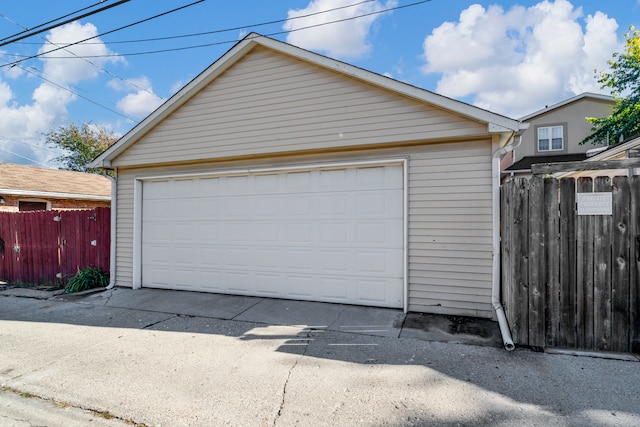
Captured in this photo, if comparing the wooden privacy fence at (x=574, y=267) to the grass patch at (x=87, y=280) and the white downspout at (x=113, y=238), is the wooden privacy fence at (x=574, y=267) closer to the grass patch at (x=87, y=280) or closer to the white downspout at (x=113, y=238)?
the white downspout at (x=113, y=238)

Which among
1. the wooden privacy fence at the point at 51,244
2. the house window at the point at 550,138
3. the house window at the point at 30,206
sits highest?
the house window at the point at 550,138

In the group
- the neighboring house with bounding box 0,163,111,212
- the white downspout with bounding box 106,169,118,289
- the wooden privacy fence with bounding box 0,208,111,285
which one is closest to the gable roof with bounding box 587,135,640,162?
the white downspout with bounding box 106,169,118,289

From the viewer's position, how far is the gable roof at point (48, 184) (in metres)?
11.0

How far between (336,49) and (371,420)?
23.2 ft

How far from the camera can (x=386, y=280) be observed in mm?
5223

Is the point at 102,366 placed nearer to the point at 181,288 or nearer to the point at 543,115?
the point at 181,288

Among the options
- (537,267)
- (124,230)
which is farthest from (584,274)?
(124,230)

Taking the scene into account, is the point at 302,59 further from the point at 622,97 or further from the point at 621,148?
the point at 622,97

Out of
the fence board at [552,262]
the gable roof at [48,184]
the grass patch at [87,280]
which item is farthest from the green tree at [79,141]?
the fence board at [552,262]

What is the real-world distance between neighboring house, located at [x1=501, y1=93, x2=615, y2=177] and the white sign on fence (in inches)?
483

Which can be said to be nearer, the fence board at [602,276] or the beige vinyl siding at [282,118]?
the fence board at [602,276]

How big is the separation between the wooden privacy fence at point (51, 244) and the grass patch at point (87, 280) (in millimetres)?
181

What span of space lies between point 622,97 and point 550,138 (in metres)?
2.79

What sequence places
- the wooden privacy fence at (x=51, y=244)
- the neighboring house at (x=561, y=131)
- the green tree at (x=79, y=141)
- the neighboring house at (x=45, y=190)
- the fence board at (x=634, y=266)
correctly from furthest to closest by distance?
the green tree at (x=79, y=141) < the neighboring house at (x=561, y=131) < the neighboring house at (x=45, y=190) < the wooden privacy fence at (x=51, y=244) < the fence board at (x=634, y=266)
